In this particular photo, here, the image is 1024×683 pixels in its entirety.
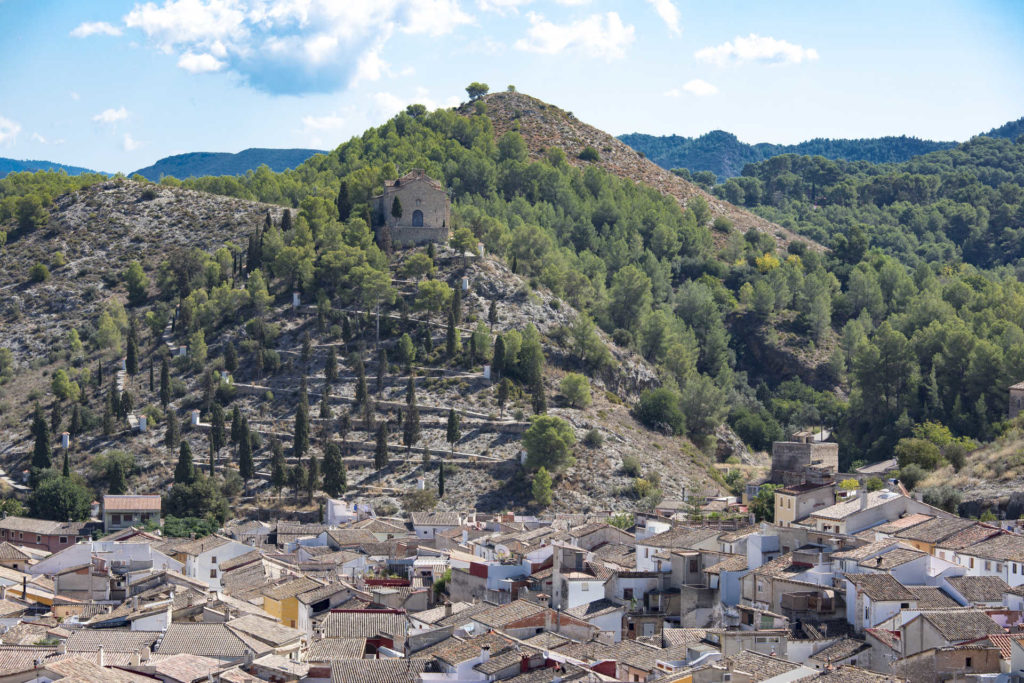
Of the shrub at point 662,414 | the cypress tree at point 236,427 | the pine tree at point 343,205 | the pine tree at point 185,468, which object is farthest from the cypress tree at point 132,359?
the shrub at point 662,414

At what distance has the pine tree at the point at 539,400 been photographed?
3440 inches

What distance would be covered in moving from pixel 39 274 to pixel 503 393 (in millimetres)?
37669

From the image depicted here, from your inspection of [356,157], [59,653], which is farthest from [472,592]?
[356,157]

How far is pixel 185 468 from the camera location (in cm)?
7969

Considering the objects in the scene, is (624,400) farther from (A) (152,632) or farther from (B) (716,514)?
(A) (152,632)

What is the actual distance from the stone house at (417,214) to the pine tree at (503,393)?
16915mm

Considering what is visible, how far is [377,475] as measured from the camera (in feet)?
272

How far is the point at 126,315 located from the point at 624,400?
1250 inches

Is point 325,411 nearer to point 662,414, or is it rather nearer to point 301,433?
point 301,433

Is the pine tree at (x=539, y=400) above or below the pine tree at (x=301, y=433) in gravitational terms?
above

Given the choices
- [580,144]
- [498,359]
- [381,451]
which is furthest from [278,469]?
[580,144]

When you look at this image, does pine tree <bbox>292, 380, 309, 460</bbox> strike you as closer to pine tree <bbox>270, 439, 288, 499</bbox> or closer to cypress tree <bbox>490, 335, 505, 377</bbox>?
pine tree <bbox>270, 439, 288, 499</bbox>

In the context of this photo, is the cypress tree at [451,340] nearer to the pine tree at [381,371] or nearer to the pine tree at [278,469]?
the pine tree at [381,371]

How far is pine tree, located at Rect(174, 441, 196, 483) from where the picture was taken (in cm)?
7950
